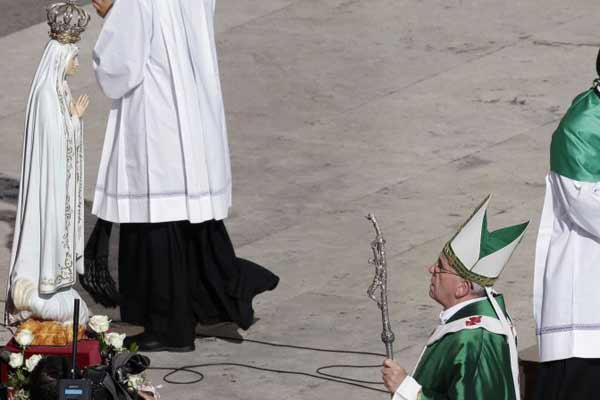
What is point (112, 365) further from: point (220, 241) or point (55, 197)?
point (220, 241)

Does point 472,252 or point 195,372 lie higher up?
point 472,252

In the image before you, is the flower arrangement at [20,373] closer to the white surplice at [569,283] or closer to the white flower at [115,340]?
the white flower at [115,340]

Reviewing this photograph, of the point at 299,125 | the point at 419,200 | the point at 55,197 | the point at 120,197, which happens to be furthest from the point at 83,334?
the point at 299,125

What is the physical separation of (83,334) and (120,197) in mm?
1248

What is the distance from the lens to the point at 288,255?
1113 centimetres

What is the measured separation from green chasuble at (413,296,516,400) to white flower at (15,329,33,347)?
2.05 m

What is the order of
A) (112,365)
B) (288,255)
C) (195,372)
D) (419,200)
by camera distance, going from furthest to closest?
(419,200) < (288,255) < (195,372) < (112,365)

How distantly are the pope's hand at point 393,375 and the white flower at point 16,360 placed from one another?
6.26ft

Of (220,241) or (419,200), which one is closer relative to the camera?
(220,241)

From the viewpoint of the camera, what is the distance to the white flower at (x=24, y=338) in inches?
323

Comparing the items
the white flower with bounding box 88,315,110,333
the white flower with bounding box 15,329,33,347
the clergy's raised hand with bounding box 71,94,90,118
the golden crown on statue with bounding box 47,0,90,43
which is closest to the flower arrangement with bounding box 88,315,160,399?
the white flower with bounding box 88,315,110,333

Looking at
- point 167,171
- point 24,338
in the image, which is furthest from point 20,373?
point 167,171

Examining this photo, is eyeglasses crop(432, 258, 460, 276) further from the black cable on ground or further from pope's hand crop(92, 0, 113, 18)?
pope's hand crop(92, 0, 113, 18)

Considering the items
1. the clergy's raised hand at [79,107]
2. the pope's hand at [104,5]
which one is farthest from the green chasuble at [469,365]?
the pope's hand at [104,5]
